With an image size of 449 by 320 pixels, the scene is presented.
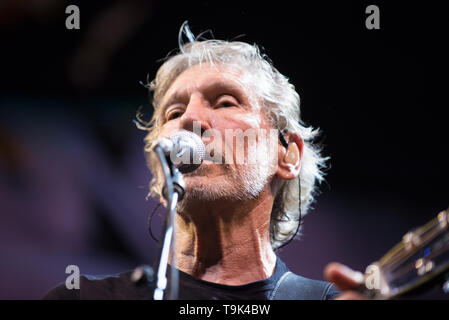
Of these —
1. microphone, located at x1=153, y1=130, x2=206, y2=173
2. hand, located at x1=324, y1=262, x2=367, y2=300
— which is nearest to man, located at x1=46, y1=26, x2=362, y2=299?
microphone, located at x1=153, y1=130, x2=206, y2=173

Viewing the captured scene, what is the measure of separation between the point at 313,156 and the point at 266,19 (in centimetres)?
97

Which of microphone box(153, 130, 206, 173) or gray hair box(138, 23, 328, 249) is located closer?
microphone box(153, 130, 206, 173)

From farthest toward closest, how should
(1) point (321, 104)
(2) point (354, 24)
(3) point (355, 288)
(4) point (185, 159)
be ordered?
(1) point (321, 104) → (2) point (354, 24) → (4) point (185, 159) → (3) point (355, 288)

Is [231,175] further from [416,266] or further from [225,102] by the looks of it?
[416,266]

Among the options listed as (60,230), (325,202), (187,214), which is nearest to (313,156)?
(325,202)

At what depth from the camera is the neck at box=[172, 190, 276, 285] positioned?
2143 millimetres

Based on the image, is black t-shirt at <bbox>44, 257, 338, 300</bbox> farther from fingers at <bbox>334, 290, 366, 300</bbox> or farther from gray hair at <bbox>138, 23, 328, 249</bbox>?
fingers at <bbox>334, 290, 366, 300</bbox>

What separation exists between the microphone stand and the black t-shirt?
1.85 feet

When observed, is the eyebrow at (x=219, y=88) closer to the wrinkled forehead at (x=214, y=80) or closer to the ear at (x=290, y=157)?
the wrinkled forehead at (x=214, y=80)

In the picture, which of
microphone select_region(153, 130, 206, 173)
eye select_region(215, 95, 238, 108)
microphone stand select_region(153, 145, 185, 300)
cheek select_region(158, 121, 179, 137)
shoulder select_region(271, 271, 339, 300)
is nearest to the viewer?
microphone stand select_region(153, 145, 185, 300)

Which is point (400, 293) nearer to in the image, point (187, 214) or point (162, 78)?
point (187, 214)

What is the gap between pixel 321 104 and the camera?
2691 mm

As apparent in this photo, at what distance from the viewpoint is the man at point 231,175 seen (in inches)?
82.1

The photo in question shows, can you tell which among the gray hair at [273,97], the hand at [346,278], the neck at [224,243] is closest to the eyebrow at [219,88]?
the gray hair at [273,97]
